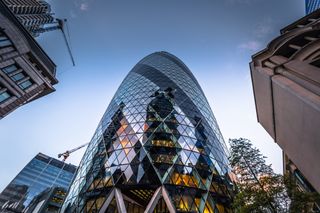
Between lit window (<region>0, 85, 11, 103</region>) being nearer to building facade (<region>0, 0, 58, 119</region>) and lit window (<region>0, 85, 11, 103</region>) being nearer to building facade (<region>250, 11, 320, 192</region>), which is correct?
building facade (<region>0, 0, 58, 119</region>)

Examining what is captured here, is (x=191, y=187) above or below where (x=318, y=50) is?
below

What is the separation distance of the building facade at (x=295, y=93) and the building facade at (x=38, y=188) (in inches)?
2943

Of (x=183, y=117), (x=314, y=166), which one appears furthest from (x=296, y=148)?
(x=183, y=117)

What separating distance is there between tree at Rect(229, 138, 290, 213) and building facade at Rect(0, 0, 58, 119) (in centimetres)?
2176

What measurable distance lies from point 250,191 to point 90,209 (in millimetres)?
14590

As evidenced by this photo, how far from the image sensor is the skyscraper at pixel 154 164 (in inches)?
668

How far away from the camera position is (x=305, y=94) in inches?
334

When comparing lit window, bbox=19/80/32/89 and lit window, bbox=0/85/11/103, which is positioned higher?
lit window, bbox=19/80/32/89

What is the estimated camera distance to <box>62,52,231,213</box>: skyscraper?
17.0 metres

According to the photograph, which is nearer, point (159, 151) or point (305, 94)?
point (305, 94)

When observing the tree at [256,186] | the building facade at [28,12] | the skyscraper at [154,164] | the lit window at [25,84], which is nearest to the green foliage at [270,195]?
the tree at [256,186]

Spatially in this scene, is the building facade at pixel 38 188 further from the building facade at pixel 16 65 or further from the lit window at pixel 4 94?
the lit window at pixel 4 94

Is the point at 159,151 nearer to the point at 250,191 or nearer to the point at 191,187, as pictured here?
the point at 191,187

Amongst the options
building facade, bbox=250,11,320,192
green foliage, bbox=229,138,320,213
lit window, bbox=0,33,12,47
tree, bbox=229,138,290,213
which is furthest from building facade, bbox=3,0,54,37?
green foliage, bbox=229,138,320,213
